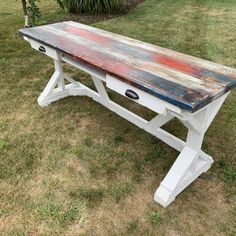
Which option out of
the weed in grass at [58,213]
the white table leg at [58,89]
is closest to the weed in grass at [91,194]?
the weed in grass at [58,213]

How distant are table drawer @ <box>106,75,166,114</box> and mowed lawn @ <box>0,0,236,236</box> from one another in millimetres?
805

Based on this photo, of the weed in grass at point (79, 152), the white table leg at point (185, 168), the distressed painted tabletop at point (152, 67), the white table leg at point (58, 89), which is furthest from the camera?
the white table leg at point (58, 89)

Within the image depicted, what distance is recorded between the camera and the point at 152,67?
7.36ft

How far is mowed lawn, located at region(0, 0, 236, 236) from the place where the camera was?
7.21ft

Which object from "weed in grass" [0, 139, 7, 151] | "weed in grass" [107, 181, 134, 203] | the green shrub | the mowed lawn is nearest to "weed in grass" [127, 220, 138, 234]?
the mowed lawn

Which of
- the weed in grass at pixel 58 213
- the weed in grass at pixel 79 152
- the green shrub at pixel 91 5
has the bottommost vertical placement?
the green shrub at pixel 91 5

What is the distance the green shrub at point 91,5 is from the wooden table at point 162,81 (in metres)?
4.17

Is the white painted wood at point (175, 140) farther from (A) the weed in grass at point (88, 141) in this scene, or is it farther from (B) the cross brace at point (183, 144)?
(A) the weed in grass at point (88, 141)

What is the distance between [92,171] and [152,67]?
1.05 metres

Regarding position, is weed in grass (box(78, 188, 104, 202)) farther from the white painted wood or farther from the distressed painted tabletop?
the distressed painted tabletop

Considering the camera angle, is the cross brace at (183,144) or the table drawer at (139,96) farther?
the cross brace at (183,144)

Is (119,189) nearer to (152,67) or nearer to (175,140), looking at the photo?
(175,140)

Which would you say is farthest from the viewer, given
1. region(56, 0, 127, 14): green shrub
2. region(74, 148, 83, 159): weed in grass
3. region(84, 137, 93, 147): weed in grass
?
region(56, 0, 127, 14): green shrub

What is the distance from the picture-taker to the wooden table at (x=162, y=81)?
6.25ft
